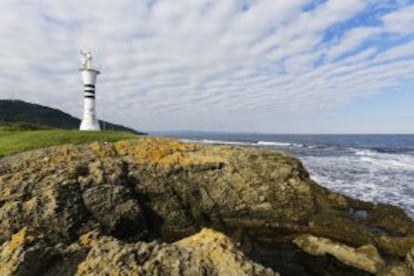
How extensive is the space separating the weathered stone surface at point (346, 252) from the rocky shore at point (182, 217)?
0.03 metres

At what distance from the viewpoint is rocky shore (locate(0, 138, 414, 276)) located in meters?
7.30

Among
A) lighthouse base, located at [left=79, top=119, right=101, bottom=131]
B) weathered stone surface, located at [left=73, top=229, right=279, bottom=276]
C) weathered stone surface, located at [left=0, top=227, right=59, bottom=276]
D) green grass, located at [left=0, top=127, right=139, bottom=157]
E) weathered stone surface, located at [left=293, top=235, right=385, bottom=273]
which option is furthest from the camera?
lighthouse base, located at [left=79, top=119, right=101, bottom=131]

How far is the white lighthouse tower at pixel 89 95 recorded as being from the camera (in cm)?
4122

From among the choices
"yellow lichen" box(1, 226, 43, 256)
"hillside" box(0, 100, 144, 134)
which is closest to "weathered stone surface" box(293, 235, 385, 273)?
"yellow lichen" box(1, 226, 43, 256)

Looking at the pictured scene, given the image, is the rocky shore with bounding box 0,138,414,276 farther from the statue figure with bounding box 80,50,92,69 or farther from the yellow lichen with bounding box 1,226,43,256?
the statue figure with bounding box 80,50,92,69

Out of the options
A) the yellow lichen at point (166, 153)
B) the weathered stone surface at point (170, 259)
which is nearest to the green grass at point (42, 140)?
the yellow lichen at point (166, 153)

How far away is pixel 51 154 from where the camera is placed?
52.2ft

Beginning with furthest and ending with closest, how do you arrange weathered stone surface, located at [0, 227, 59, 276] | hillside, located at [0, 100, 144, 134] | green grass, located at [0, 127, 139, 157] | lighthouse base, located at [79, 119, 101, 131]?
hillside, located at [0, 100, 144, 134]
lighthouse base, located at [79, 119, 101, 131]
green grass, located at [0, 127, 139, 157]
weathered stone surface, located at [0, 227, 59, 276]

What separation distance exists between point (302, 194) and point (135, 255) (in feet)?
36.4

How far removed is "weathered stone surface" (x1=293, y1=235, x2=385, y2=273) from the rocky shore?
3 centimetres

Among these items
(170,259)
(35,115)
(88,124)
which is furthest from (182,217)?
(35,115)

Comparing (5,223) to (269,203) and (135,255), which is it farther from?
(269,203)

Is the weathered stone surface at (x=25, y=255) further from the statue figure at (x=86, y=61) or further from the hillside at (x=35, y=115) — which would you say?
the hillside at (x=35, y=115)

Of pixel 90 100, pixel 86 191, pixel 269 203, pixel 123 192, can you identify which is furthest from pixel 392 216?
pixel 90 100
